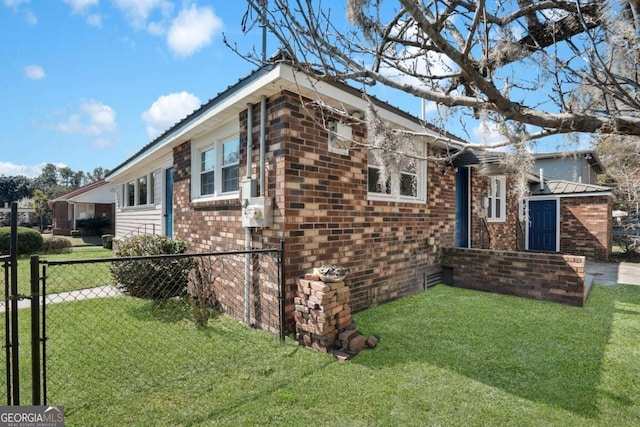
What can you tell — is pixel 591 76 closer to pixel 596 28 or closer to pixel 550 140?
pixel 596 28

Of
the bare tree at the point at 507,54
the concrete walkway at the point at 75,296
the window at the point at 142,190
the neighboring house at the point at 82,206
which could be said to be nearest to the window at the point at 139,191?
the window at the point at 142,190

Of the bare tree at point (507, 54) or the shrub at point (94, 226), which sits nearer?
the bare tree at point (507, 54)

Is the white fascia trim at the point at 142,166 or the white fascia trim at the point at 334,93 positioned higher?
the white fascia trim at the point at 334,93

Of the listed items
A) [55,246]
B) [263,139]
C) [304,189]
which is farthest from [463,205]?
[55,246]

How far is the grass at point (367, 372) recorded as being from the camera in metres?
2.56

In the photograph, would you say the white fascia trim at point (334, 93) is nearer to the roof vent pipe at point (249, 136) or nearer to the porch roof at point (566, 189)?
the roof vent pipe at point (249, 136)

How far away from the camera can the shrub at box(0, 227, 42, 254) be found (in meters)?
13.0

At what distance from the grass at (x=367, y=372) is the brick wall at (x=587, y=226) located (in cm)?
858

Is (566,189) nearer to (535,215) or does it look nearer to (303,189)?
(535,215)

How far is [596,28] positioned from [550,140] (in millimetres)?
1007

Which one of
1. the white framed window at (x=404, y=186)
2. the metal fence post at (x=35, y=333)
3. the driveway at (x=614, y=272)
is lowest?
the driveway at (x=614, y=272)

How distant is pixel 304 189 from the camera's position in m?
4.47

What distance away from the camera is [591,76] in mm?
2414

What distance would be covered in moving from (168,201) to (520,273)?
8.75 meters
